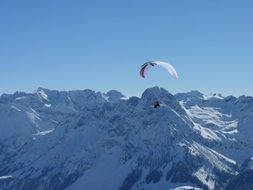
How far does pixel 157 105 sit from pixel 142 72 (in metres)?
12.2

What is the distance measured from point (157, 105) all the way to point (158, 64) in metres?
12.8

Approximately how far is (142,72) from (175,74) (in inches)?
671

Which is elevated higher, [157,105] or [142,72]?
[142,72]

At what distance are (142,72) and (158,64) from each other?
51.2 feet

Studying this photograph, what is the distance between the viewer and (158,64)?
474 ft

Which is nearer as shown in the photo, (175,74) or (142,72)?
→ (175,74)

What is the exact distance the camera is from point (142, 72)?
524ft

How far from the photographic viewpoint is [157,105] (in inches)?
5994

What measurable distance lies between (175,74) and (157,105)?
11.7 m

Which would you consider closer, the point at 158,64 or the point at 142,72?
the point at 158,64

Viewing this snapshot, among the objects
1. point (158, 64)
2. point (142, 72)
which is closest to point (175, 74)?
point (158, 64)

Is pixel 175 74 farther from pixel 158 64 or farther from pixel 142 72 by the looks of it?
pixel 142 72
